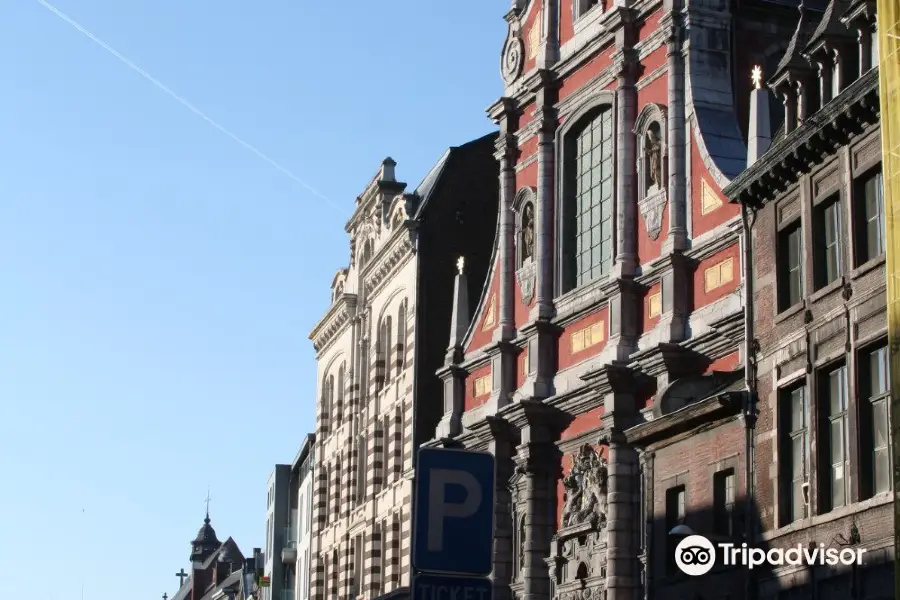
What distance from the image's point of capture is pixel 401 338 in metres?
54.1

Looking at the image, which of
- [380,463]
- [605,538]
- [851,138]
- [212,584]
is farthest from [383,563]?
[212,584]

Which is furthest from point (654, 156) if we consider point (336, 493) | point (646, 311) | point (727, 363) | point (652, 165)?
point (336, 493)

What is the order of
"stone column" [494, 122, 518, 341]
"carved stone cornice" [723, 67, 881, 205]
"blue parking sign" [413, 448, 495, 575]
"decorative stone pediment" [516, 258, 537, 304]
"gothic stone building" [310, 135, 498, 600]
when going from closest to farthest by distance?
"blue parking sign" [413, 448, 495, 575], "carved stone cornice" [723, 67, 881, 205], "decorative stone pediment" [516, 258, 537, 304], "stone column" [494, 122, 518, 341], "gothic stone building" [310, 135, 498, 600]

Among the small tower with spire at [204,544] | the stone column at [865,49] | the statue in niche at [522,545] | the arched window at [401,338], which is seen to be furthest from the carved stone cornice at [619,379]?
the small tower with spire at [204,544]

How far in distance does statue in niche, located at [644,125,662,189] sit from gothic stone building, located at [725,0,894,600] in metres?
7.27

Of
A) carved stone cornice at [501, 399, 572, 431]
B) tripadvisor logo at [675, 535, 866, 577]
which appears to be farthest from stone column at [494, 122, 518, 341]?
tripadvisor logo at [675, 535, 866, 577]

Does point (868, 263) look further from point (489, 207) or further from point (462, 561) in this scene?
point (489, 207)

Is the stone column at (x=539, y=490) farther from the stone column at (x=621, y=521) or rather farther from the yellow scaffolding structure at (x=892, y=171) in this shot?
the yellow scaffolding structure at (x=892, y=171)

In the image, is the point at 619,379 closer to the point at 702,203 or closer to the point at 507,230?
the point at 702,203

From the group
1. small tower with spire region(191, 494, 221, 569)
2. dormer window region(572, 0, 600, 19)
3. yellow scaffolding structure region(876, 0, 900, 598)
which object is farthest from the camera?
small tower with spire region(191, 494, 221, 569)

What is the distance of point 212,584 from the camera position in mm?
127688

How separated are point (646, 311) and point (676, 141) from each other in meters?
3.74

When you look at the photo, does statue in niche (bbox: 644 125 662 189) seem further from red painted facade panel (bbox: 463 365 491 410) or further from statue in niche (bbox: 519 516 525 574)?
statue in niche (bbox: 519 516 525 574)

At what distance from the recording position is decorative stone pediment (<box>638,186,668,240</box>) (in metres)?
38.1
